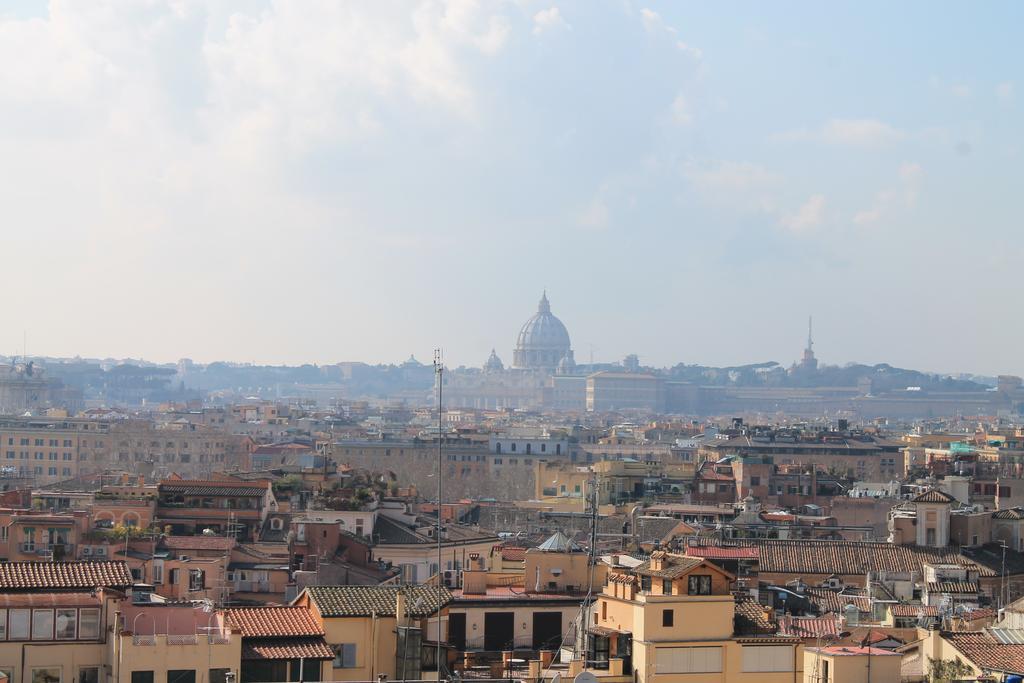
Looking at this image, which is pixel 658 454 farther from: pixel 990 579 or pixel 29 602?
pixel 29 602

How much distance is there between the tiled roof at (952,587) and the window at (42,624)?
15278 mm

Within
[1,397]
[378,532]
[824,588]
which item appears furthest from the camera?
[1,397]

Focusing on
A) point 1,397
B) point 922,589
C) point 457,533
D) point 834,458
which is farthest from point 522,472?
point 1,397

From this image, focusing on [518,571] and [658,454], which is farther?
[658,454]

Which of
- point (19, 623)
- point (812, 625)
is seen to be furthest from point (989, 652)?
point (19, 623)

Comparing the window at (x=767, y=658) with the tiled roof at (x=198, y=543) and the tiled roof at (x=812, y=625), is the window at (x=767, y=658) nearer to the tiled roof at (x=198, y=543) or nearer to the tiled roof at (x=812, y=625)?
the tiled roof at (x=812, y=625)

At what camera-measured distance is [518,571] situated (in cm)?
2273

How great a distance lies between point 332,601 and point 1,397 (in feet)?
383

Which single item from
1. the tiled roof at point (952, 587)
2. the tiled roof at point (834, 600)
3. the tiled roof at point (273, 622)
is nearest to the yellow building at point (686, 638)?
the tiled roof at point (273, 622)

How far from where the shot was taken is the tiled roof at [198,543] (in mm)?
30391

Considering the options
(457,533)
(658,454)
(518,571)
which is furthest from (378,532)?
(658,454)

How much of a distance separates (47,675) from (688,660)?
13.7ft

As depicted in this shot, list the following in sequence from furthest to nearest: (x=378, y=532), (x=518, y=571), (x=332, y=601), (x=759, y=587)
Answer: (x=378, y=532) < (x=759, y=587) < (x=518, y=571) < (x=332, y=601)

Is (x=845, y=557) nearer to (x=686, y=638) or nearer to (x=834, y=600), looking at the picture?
(x=834, y=600)
